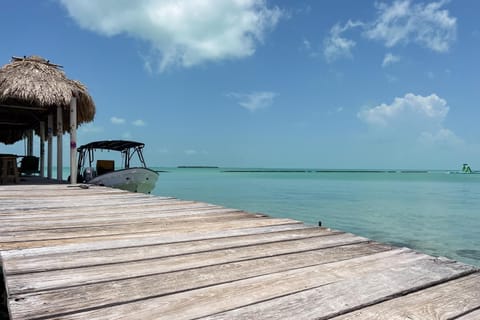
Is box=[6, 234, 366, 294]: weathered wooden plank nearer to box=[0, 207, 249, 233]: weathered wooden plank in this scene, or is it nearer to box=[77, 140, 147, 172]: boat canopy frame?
box=[0, 207, 249, 233]: weathered wooden plank

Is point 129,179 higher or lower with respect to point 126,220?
higher

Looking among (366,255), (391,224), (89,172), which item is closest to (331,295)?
(366,255)

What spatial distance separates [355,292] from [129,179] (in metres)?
11.6

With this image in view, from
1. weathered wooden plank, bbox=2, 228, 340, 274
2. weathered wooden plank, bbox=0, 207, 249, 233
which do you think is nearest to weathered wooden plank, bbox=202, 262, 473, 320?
weathered wooden plank, bbox=2, 228, 340, 274

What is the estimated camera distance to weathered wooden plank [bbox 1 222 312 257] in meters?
2.36

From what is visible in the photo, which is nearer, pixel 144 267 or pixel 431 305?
pixel 431 305

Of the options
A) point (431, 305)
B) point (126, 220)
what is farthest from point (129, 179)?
point (431, 305)

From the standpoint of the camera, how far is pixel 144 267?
202 cm

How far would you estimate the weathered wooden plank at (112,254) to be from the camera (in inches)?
79.0

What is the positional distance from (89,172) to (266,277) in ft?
39.3

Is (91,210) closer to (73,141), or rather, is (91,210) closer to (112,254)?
(112,254)

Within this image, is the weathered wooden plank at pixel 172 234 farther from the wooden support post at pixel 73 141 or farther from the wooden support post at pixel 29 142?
the wooden support post at pixel 29 142

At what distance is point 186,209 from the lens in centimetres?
450

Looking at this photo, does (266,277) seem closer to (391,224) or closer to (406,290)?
(406,290)
